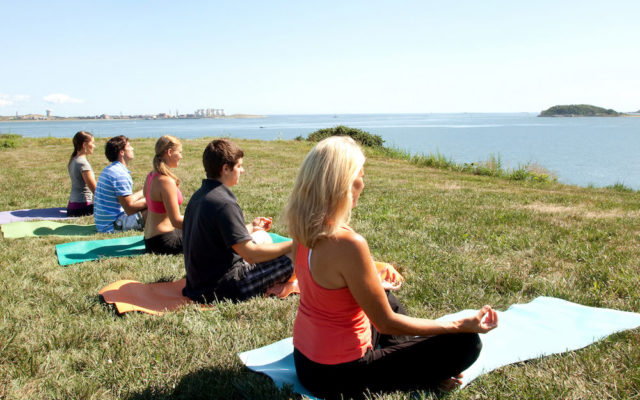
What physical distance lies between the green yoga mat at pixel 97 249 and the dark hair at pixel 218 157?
2341 mm

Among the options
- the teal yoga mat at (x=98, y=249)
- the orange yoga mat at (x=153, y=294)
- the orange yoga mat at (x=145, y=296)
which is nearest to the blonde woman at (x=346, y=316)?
the orange yoga mat at (x=153, y=294)

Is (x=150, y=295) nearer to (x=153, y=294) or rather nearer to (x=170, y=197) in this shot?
(x=153, y=294)

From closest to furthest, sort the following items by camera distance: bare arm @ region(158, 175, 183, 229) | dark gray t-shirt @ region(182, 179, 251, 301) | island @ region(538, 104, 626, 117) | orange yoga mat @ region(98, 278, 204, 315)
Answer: dark gray t-shirt @ region(182, 179, 251, 301) → orange yoga mat @ region(98, 278, 204, 315) → bare arm @ region(158, 175, 183, 229) → island @ region(538, 104, 626, 117)

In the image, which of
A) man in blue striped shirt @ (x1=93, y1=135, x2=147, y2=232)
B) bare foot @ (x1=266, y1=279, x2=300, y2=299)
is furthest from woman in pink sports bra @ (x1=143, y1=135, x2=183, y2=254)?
bare foot @ (x1=266, y1=279, x2=300, y2=299)

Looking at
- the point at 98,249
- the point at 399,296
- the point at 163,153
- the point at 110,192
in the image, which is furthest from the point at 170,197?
the point at 399,296

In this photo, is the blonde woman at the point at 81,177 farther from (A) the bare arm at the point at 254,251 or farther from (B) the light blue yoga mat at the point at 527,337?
(B) the light blue yoga mat at the point at 527,337

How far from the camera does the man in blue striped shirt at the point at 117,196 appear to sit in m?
6.02

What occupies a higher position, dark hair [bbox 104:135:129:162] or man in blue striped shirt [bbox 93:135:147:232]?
dark hair [bbox 104:135:129:162]

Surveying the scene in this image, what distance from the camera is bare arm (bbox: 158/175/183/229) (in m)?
4.63

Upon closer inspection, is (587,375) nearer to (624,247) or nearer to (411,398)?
(411,398)

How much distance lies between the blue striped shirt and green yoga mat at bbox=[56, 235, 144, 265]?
714 mm

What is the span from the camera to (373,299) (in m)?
2.10

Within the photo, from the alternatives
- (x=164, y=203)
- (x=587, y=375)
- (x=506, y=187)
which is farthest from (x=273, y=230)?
(x=506, y=187)

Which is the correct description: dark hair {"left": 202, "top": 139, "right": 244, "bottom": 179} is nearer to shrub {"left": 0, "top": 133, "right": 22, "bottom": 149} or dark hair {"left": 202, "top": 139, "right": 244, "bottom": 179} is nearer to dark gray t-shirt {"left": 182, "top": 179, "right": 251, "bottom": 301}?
dark gray t-shirt {"left": 182, "top": 179, "right": 251, "bottom": 301}
